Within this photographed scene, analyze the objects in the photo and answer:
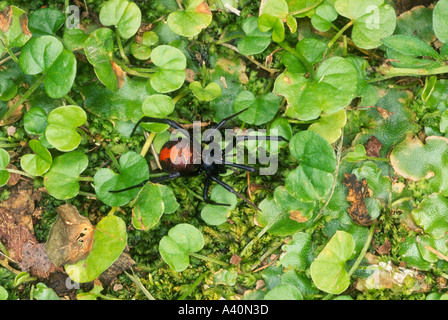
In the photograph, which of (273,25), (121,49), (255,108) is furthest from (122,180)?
(273,25)

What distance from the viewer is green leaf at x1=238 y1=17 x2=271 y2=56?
235 cm

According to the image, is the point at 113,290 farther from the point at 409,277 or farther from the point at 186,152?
the point at 409,277

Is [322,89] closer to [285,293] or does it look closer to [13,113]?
[285,293]

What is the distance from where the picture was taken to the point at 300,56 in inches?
90.4

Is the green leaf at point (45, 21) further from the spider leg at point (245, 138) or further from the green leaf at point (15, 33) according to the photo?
the spider leg at point (245, 138)

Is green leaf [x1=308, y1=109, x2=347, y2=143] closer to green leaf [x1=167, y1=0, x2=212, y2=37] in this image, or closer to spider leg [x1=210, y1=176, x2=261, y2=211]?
spider leg [x1=210, y1=176, x2=261, y2=211]

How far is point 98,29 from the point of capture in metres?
2.26

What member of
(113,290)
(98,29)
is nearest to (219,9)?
(98,29)

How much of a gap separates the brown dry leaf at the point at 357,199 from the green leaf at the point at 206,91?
36.3 inches

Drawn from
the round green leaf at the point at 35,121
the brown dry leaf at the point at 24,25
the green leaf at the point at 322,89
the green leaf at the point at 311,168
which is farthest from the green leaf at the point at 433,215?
the brown dry leaf at the point at 24,25

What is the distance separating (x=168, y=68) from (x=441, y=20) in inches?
62.3

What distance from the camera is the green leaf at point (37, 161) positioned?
2.29m

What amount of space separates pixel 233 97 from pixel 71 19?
3.53 feet

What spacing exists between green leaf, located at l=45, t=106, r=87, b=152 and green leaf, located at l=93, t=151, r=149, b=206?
9.1 inches
